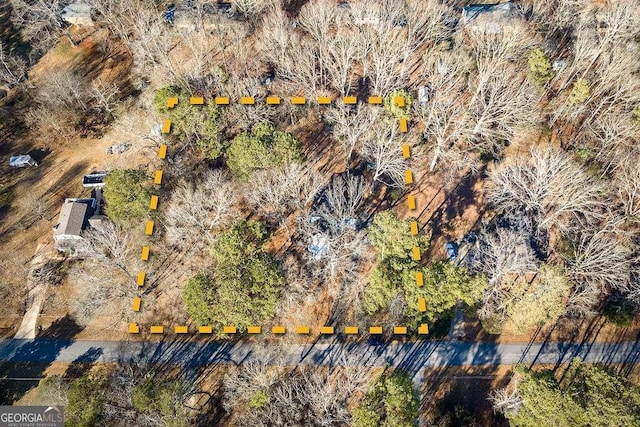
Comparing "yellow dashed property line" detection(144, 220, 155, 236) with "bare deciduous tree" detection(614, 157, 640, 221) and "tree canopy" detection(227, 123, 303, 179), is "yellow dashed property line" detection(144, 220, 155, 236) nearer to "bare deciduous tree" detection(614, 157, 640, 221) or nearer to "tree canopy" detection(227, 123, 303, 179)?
"tree canopy" detection(227, 123, 303, 179)

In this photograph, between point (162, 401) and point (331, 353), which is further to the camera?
point (331, 353)

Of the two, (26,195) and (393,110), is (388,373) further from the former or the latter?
(26,195)

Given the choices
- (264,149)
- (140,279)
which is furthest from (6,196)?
(264,149)

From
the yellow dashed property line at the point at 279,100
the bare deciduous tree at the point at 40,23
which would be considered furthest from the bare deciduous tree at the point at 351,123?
the bare deciduous tree at the point at 40,23

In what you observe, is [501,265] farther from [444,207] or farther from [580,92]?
[580,92]

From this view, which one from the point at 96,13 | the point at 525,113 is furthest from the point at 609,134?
the point at 96,13

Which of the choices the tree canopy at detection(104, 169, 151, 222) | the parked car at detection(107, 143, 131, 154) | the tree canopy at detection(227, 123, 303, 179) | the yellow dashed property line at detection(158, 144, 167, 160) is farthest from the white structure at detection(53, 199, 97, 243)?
the tree canopy at detection(227, 123, 303, 179)
